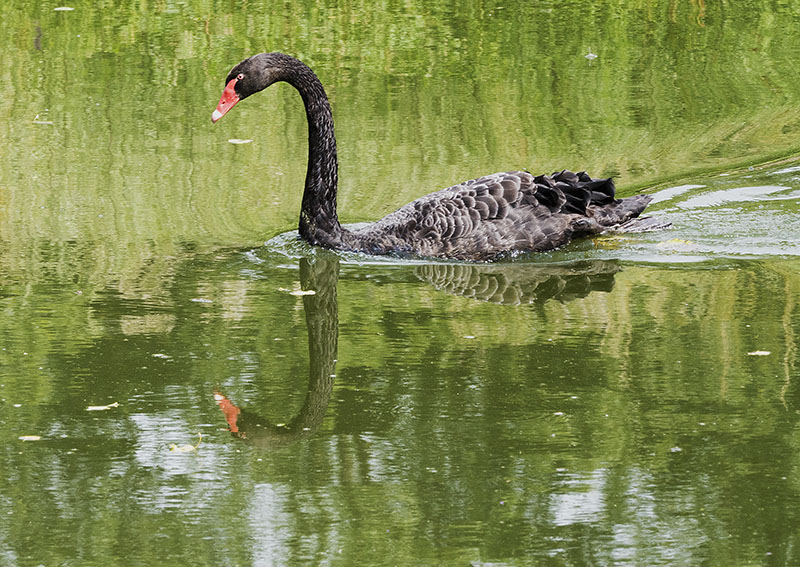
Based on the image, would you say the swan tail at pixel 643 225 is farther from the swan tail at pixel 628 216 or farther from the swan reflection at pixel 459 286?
the swan reflection at pixel 459 286

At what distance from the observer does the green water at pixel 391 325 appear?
4211 mm

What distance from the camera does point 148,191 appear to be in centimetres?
827

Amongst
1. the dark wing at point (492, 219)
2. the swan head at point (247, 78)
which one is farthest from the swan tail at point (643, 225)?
the swan head at point (247, 78)

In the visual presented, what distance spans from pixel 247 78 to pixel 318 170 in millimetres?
654

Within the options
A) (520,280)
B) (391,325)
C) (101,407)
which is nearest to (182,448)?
(101,407)

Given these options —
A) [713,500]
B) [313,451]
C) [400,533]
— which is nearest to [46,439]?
[313,451]

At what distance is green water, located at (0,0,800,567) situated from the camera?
166 inches

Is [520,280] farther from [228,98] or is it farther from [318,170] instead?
[228,98]

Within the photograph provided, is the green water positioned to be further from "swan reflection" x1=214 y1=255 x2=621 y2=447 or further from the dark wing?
the dark wing

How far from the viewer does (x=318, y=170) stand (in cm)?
751

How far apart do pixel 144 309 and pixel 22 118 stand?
4.20 m

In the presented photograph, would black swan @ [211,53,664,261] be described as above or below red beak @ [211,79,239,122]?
below

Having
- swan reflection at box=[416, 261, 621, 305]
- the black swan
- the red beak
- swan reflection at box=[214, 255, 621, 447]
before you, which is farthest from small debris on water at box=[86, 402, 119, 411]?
the red beak

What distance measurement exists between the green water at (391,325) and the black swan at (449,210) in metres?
0.14
